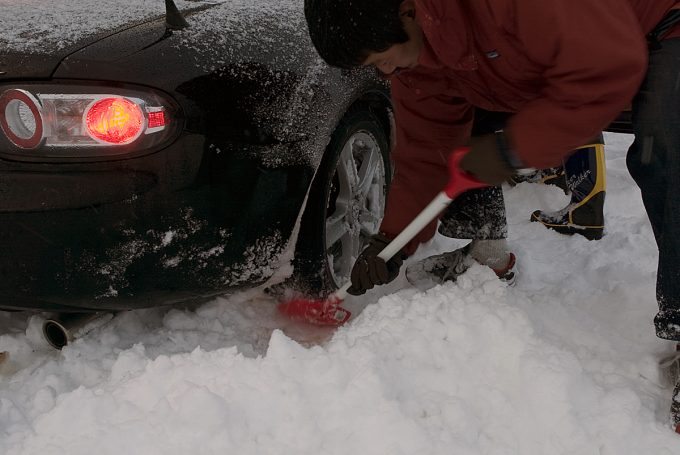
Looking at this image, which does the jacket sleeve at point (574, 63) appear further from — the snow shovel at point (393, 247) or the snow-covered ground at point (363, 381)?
the snow-covered ground at point (363, 381)

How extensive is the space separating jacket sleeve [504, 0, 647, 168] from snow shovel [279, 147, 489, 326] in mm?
242

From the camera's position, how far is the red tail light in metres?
1.59

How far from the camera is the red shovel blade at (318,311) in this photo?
218cm

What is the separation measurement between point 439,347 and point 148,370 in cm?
81

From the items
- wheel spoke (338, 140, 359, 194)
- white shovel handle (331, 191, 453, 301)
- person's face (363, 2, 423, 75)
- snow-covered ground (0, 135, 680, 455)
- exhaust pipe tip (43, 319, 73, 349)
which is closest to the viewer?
person's face (363, 2, 423, 75)

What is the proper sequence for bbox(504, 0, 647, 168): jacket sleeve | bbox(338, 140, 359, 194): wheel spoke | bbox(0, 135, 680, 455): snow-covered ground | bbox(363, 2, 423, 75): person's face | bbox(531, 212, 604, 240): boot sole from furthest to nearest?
bbox(531, 212, 604, 240): boot sole → bbox(338, 140, 359, 194): wheel spoke → bbox(0, 135, 680, 455): snow-covered ground → bbox(363, 2, 423, 75): person's face → bbox(504, 0, 647, 168): jacket sleeve

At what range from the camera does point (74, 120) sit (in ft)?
5.22

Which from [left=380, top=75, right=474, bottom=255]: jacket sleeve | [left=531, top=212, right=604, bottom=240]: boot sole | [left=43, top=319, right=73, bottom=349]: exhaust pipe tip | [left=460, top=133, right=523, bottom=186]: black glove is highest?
[left=460, top=133, right=523, bottom=186]: black glove

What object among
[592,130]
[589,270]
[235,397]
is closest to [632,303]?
[589,270]

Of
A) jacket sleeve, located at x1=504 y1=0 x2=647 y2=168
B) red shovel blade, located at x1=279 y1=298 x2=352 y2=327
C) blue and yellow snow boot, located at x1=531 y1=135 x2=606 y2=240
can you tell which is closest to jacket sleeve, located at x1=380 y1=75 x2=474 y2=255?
red shovel blade, located at x1=279 y1=298 x2=352 y2=327

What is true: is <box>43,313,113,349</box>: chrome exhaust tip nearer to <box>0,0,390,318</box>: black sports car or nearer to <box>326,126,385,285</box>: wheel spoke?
<box>0,0,390,318</box>: black sports car

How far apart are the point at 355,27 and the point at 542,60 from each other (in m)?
0.43

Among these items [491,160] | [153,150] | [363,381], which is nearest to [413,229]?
[491,160]

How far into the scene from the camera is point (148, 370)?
1.72 m
